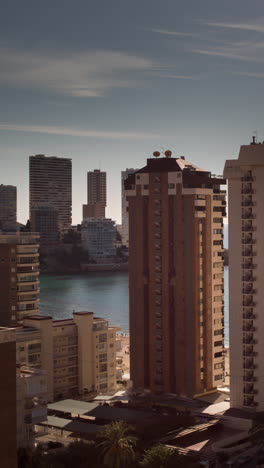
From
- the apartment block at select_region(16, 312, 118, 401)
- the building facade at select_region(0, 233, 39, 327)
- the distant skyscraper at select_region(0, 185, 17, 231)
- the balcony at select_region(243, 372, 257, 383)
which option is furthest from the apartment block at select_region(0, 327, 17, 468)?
the distant skyscraper at select_region(0, 185, 17, 231)

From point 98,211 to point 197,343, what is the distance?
86.8 metres

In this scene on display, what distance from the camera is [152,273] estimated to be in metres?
20.7

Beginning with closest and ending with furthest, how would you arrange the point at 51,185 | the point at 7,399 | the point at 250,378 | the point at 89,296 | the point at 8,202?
the point at 7,399
the point at 250,378
the point at 89,296
the point at 8,202
the point at 51,185

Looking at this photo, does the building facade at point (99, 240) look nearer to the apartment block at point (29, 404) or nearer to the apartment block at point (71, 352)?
the apartment block at point (71, 352)

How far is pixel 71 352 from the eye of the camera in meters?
21.5

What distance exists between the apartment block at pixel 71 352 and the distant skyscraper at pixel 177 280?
130 cm

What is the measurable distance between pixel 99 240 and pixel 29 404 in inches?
2633

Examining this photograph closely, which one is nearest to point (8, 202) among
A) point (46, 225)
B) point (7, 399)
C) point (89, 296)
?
point (46, 225)

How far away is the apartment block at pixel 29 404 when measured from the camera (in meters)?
14.3

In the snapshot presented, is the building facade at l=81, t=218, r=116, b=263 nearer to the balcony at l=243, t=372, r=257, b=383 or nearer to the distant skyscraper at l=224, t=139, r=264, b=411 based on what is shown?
the distant skyscraper at l=224, t=139, r=264, b=411

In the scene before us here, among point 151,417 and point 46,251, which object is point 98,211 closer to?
point 46,251

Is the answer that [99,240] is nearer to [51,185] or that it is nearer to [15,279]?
[51,185]

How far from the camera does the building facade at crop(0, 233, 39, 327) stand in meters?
23.9

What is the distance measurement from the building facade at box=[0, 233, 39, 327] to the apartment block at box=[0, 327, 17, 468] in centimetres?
1337
